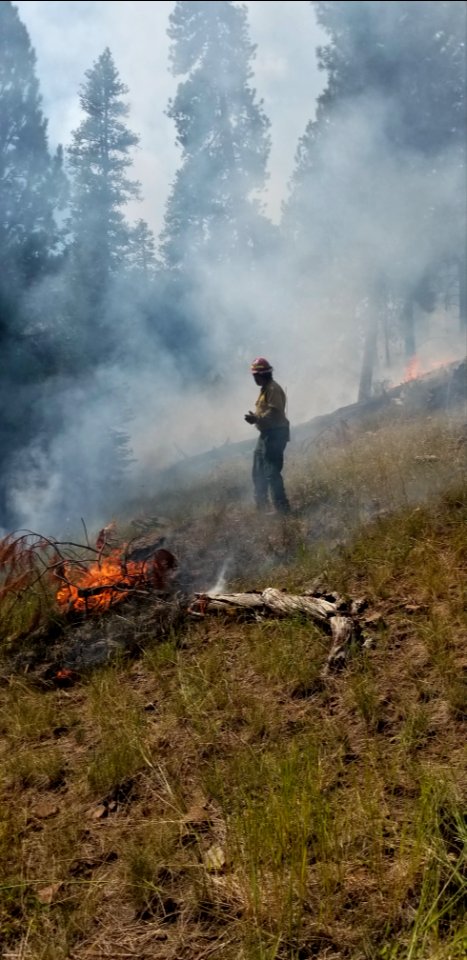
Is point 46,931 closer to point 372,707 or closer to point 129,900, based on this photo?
point 129,900

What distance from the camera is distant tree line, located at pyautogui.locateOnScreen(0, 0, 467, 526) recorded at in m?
12.1

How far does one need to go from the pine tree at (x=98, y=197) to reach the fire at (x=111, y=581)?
28.2 feet

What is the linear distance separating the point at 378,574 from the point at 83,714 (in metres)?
1.99

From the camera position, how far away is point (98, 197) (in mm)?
14602

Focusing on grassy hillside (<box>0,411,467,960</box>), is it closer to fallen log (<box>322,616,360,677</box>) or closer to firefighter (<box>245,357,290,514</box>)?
fallen log (<box>322,616,360,677</box>)

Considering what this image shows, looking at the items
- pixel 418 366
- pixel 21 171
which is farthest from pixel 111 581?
pixel 418 366

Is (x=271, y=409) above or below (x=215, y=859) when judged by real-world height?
above

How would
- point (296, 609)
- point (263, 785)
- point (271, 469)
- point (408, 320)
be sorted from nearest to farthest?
1. point (263, 785)
2. point (296, 609)
3. point (271, 469)
4. point (408, 320)

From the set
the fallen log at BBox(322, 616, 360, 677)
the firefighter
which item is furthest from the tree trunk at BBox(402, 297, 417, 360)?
the fallen log at BBox(322, 616, 360, 677)

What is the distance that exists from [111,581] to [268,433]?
2816mm

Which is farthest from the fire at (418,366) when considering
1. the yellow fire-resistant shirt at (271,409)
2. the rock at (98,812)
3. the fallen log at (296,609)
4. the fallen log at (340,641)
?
the rock at (98,812)

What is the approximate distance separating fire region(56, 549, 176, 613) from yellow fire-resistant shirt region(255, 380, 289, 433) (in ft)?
7.59

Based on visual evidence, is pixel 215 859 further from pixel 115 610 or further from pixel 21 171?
pixel 21 171

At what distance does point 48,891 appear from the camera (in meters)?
2.16
